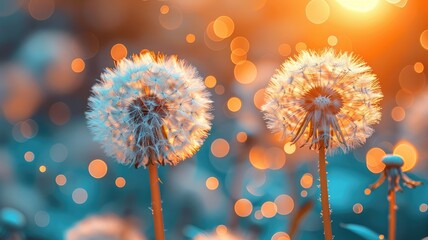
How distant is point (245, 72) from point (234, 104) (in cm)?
6

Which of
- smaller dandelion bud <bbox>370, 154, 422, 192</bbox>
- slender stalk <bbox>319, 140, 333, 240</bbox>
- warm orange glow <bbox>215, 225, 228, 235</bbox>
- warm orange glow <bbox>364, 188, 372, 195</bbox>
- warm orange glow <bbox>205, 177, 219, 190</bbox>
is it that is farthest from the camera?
warm orange glow <bbox>205, 177, 219, 190</bbox>

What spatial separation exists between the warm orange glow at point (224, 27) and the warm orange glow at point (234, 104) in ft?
0.37

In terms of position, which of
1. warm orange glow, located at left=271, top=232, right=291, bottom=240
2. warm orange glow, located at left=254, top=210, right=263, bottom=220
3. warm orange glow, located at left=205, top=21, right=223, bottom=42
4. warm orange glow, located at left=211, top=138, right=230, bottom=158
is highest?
warm orange glow, located at left=205, top=21, right=223, bottom=42

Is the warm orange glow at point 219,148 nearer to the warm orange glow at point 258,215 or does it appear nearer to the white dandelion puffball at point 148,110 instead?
the warm orange glow at point 258,215

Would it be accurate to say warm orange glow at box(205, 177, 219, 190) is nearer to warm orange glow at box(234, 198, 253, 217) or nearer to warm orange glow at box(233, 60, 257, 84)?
warm orange glow at box(234, 198, 253, 217)

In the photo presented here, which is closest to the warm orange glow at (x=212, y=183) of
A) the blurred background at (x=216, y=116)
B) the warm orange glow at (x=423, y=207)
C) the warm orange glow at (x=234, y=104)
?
the blurred background at (x=216, y=116)

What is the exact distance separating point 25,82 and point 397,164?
0.74m

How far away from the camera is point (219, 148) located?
41.1 inches

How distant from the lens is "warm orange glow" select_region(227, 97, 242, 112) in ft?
3.44

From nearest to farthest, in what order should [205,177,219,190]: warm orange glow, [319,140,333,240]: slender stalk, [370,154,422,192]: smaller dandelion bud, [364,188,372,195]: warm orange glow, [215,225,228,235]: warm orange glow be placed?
[319,140,333,240]: slender stalk < [370,154,422,192]: smaller dandelion bud < [215,225,228,235]: warm orange glow < [364,188,372,195]: warm orange glow < [205,177,219,190]: warm orange glow

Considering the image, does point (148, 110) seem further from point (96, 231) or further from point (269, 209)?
point (269, 209)

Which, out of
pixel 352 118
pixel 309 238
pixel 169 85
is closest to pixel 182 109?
pixel 169 85

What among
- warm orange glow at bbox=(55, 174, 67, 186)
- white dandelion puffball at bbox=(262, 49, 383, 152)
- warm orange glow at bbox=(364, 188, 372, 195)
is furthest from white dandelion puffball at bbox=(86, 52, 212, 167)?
warm orange glow at bbox=(55, 174, 67, 186)

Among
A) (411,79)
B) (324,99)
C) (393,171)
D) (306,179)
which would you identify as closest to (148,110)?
(324,99)
